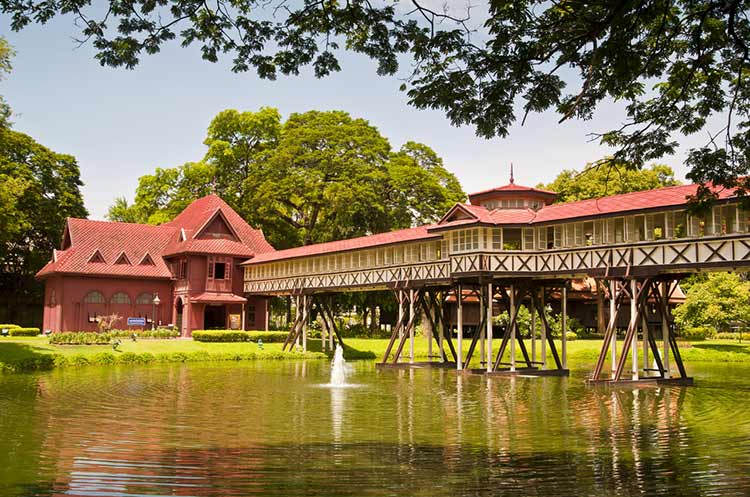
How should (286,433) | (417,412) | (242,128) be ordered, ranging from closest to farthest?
(286,433) → (417,412) → (242,128)

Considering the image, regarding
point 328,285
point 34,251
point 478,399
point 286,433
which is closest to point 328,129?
point 328,285

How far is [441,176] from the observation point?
60.3m

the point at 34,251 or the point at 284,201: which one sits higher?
the point at 284,201

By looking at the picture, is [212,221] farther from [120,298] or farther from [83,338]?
[83,338]

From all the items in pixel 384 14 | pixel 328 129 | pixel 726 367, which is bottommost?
pixel 726 367

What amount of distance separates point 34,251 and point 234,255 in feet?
56.6

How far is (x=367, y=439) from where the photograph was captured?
1530cm

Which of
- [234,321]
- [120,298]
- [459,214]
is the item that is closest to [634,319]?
[459,214]

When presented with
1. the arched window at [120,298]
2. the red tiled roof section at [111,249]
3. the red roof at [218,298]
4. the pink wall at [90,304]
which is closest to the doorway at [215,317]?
the pink wall at [90,304]

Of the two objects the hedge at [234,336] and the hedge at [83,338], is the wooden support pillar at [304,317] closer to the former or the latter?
the hedge at [234,336]

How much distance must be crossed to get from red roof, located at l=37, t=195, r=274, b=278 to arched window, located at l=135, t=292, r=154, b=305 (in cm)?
147

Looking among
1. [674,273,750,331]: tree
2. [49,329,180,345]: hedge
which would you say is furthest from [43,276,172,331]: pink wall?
[674,273,750,331]: tree

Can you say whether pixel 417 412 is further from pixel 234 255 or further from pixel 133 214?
pixel 133 214

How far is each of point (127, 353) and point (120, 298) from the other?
46.8ft
